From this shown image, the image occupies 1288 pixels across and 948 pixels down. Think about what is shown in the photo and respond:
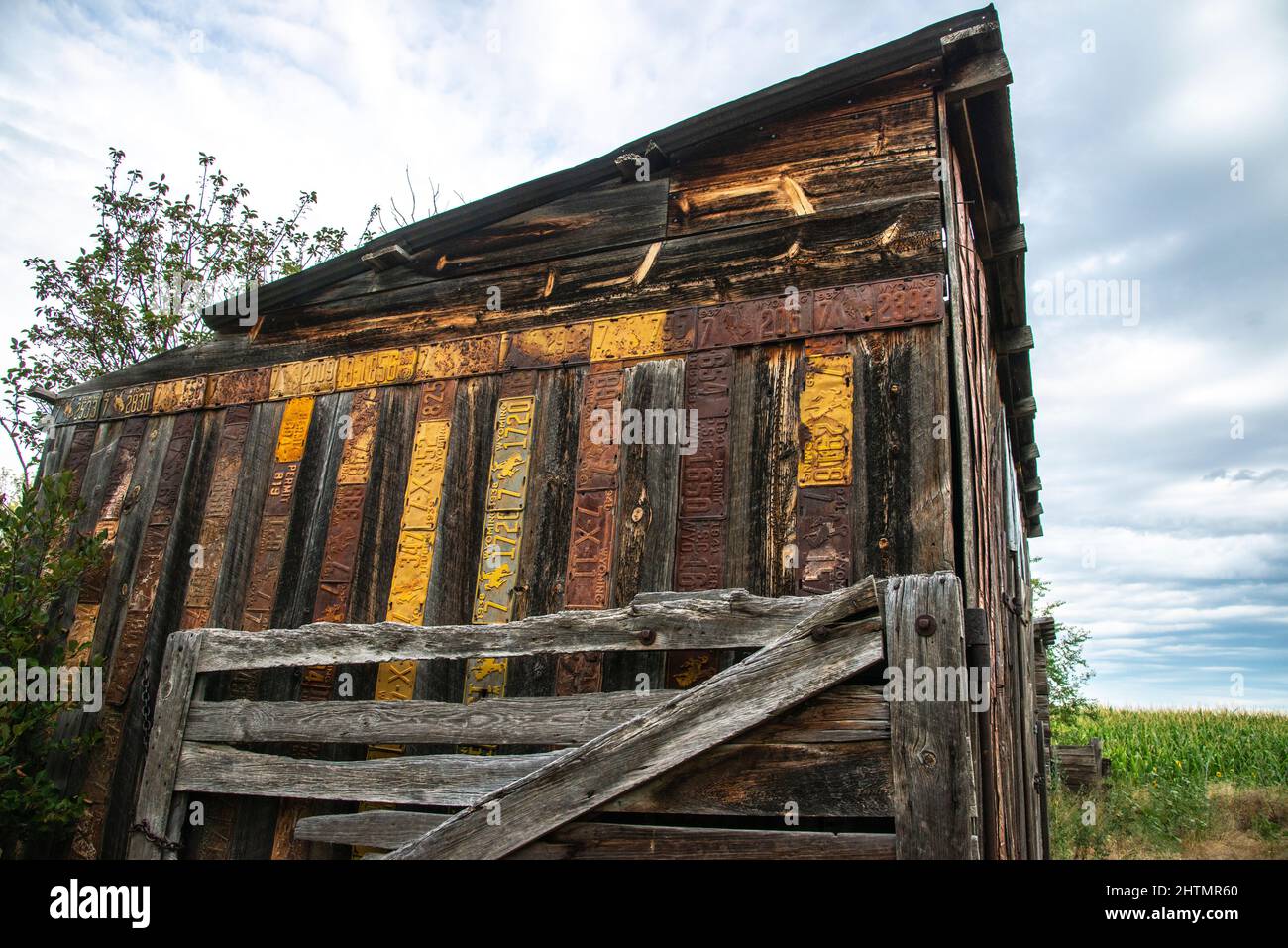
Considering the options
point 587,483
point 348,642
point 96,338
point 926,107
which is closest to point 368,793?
point 348,642

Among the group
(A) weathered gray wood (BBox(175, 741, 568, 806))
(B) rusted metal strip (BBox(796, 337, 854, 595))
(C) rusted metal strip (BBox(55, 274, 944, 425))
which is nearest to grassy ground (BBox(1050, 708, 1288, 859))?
(B) rusted metal strip (BBox(796, 337, 854, 595))

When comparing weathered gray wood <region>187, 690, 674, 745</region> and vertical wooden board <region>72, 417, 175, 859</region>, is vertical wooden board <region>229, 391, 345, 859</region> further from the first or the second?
vertical wooden board <region>72, 417, 175, 859</region>

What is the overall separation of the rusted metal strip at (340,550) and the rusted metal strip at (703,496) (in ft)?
7.90

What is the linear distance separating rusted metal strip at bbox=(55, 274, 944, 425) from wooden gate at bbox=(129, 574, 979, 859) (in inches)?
71.7

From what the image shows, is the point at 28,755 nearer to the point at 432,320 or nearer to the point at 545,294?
the point at 432,320

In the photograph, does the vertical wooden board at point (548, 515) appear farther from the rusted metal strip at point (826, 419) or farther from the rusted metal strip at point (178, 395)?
the rusted metal strip at point (178, 395)

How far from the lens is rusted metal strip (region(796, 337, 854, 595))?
4.41 m

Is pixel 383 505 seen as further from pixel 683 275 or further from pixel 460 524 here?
pixel 683 275

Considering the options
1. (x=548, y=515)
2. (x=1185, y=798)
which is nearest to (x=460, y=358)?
(x=548, y=515)

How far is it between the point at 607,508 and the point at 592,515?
0.11 m

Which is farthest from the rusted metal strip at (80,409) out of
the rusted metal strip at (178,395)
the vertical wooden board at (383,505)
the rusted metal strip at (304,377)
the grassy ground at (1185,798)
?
the grassy ground at (1185,798)

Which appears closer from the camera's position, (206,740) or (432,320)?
(206,740)
